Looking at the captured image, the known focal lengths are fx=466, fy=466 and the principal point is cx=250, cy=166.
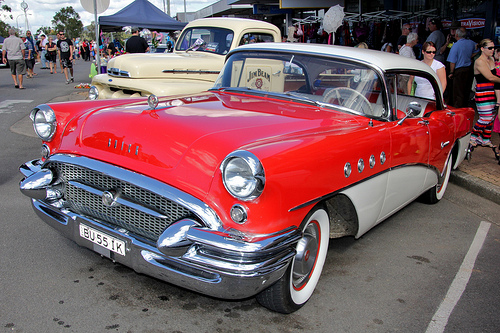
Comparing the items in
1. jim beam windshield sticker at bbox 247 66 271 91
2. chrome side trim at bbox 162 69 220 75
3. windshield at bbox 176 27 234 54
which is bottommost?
jim beam windshield sticker at bbox 247 66 271 91

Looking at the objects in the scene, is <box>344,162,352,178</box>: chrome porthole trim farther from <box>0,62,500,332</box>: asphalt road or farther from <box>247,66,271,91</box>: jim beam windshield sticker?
<box>247,66,271,91</box>: jim beam windshield sticker

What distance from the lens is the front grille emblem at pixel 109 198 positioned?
2697 mm

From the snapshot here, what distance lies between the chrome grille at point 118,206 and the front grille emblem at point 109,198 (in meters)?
0.04

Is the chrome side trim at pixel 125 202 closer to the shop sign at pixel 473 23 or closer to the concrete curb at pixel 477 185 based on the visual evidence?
the concrete curb at pixel 477 185

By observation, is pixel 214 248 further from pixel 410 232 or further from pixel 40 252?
pixel 410 232

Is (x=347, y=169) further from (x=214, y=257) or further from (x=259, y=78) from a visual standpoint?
(x=259, y=78)

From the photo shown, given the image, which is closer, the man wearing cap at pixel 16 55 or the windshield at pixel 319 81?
the windshield at pixel 319 81

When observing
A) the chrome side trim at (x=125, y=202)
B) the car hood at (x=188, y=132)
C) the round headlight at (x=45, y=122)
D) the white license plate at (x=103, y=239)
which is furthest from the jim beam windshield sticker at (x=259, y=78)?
the white license plate at (x=103, y=239)

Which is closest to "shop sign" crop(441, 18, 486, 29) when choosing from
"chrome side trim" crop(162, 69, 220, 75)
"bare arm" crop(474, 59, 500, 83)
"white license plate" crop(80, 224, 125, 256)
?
"bare arm" crop(474, 59, 500, 83)

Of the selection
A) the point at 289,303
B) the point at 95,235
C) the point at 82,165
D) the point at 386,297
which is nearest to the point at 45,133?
→ the point at 82,165

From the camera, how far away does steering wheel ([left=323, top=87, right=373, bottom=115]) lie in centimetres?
358

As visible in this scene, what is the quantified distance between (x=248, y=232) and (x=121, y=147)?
97 cm

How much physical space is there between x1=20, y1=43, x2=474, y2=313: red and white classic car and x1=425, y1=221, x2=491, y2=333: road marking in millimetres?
680

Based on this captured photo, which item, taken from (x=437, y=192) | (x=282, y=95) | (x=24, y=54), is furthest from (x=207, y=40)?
(x=24, y=54)
